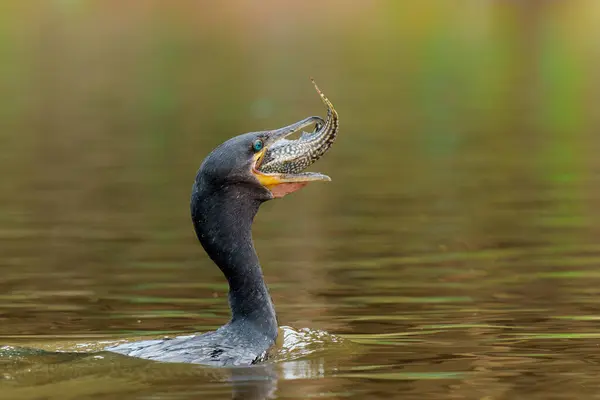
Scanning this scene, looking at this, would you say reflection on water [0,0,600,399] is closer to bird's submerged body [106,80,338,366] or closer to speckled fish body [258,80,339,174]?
bird's submerged body [106,80,338,366]

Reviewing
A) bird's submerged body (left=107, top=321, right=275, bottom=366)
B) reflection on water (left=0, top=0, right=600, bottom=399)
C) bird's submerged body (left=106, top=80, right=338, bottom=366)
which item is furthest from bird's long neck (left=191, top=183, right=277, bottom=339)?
reflection on water (left=0, top=0, right=600, bottom=399)

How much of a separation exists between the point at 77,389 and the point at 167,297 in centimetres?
419

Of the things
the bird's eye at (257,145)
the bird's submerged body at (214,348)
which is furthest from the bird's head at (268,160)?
the bird's submerged body at (214,348)

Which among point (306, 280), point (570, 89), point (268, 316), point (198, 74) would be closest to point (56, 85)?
point (198, 74)

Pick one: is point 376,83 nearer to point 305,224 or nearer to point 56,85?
point 56,85

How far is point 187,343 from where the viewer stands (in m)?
10.0

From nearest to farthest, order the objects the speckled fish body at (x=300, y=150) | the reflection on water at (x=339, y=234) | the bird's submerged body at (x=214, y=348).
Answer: the bird's submerged body at (x=214, y=348) < the reflection on water at (x=339, y=234) < the speckled fish body at (x=300, y=150)

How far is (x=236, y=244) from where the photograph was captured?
10258mm

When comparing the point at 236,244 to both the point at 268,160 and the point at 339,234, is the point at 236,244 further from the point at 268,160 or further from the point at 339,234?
the point at 339,234

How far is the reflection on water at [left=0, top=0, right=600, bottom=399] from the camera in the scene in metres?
10.0

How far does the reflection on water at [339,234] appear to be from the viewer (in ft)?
32.8

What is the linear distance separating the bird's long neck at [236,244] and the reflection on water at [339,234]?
1.41 ft

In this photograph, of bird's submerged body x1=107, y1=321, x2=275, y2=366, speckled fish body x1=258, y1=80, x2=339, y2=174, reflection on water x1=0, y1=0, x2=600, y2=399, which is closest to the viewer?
bird's submerged body x1=107, y1=321, x2=275, y2=366

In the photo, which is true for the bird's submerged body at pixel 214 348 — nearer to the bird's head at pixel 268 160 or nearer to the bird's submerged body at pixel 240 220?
the bird's submerged body at pixel 240 220
